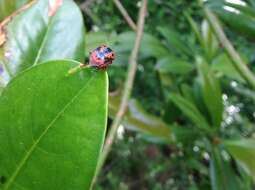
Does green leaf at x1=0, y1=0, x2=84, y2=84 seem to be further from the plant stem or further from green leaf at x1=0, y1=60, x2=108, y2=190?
the plant stem

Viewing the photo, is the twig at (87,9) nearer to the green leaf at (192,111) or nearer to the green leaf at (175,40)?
the green leaf at (175,40)

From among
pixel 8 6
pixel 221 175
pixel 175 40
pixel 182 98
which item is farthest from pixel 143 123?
pixel 8 6

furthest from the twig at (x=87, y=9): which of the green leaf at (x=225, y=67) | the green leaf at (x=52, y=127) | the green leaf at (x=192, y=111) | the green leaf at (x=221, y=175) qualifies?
the green leaf at (x=52, y=127)

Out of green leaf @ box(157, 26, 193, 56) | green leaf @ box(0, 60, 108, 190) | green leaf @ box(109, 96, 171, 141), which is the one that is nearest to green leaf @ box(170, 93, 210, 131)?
green leaf @ box(109, 96, 171, 141)

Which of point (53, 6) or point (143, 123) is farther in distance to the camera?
point (143, 123)

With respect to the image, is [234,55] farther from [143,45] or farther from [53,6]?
[143,45]
